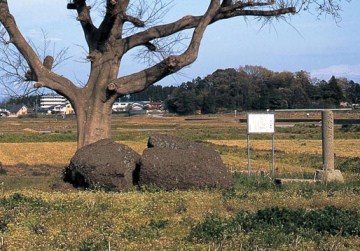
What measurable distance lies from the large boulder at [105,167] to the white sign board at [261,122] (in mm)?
3994

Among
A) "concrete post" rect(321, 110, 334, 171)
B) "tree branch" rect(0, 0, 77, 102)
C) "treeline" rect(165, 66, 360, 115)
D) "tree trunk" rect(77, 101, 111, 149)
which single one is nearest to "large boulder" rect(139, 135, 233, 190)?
"tree trunk" rect(77, 101, 111, 149)

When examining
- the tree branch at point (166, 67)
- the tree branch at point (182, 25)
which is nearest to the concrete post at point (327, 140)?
the tree branch at point (182, 25)

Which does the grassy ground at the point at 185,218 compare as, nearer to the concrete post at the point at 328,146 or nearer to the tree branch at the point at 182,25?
the concrete post at the point at 328,146

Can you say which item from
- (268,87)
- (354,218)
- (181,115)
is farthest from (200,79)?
(354,218)

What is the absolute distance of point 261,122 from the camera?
1720 cm

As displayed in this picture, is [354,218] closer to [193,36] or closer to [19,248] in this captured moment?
[19,248]

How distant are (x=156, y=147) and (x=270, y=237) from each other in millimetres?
6709

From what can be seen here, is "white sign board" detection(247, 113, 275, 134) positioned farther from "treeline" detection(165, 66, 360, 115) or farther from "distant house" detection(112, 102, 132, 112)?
"distant house" detection(112, 102, 132, 112)

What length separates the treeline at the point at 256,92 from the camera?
90250mm

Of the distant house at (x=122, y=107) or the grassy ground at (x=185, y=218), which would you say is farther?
the distant house at (x=122, y=107)

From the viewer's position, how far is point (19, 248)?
8.02m

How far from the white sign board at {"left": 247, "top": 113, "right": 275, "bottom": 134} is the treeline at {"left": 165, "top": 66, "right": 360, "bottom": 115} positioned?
66.6 metres

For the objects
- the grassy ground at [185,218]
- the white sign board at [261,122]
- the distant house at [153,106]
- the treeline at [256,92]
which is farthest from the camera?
the distant house at [153,106]

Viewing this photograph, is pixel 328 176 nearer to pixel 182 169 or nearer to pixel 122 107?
pixel 182 169
